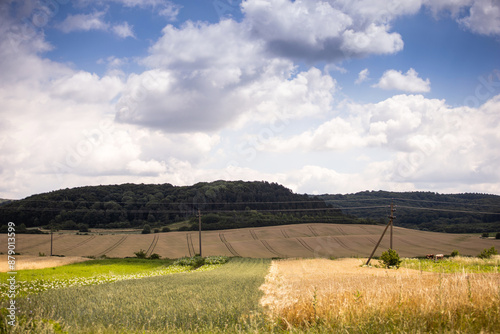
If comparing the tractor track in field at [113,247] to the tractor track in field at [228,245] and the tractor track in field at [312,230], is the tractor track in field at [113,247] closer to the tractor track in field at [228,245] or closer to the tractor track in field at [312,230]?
the tractor track in field at [228,245]

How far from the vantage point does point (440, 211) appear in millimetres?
97438

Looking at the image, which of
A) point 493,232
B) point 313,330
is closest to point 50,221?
point 313,330

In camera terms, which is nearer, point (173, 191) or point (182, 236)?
point (182, 236)

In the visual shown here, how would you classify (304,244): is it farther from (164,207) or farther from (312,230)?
(164,207)

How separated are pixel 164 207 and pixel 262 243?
133ft

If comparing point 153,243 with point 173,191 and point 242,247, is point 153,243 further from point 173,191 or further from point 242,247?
point 173,191

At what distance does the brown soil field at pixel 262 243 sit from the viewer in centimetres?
6144

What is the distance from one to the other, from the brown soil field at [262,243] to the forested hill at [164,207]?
8.52m

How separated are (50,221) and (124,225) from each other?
16620mm

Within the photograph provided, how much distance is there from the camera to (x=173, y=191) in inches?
4505

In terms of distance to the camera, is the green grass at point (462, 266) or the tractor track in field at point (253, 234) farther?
the tractor track in field at point (253, 234)

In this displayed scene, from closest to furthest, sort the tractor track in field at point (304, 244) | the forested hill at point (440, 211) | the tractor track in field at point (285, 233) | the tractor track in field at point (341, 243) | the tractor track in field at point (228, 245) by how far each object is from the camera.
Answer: the tractor track in field at point (228, 245), the tractor track in field at point (304, 244), the tractor track in field at point (341, 243), the tractor track in field at point (285, 233), the forested hill at point (440, 211)

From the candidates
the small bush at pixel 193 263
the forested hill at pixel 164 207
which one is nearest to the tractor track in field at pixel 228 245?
the forested hill at pixel 164 207

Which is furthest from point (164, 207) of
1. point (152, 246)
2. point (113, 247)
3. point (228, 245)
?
point (228, 245)
